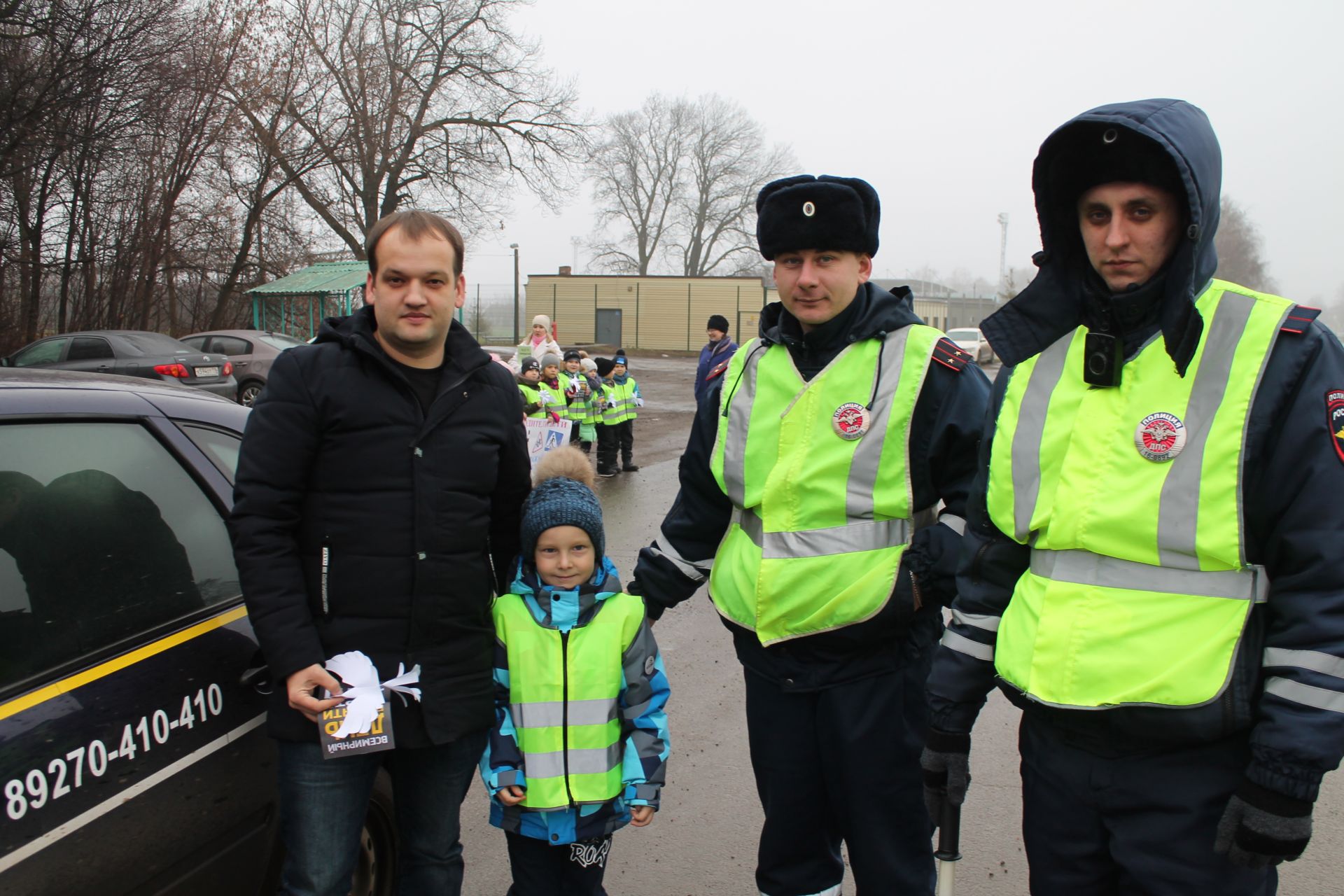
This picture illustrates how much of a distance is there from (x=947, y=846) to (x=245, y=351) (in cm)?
1905

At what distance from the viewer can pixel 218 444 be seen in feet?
8.21

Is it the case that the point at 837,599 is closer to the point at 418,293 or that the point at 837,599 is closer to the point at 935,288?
the point at 418,293

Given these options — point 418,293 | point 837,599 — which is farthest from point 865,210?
point 418,293

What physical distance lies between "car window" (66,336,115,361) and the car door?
14878mm

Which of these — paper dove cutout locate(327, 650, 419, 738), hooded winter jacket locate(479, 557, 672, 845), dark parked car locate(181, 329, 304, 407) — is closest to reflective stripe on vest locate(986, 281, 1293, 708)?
hooded winter jacket locate(479, 557, 672, 845)

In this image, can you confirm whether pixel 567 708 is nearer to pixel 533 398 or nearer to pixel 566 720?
pixel 566 720

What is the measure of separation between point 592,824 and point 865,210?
5.82ft

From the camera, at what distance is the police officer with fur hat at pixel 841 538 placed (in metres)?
2.33

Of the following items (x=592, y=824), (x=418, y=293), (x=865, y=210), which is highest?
(x=865, y=210)

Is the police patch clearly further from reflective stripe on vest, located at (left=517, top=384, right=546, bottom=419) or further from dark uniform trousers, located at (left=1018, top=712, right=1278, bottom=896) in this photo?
reflective stripe on vest, located at (left=517, top=384, right=546, bottom=419)

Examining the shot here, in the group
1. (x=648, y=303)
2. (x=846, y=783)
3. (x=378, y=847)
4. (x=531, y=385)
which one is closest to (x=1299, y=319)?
(x=846, y=783)

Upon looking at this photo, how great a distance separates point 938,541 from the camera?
2293 millimetres

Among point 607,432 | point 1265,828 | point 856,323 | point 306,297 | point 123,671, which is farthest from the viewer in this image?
point 306,297

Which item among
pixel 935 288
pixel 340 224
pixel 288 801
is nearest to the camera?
pixel 288 801
